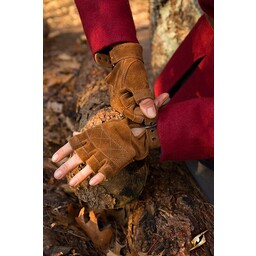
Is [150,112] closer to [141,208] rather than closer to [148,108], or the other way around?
[148,108]

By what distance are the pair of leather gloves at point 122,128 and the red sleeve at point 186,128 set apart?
0.05m

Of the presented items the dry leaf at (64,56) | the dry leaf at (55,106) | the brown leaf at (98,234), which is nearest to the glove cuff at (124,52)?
the brown leaf at (98,234)

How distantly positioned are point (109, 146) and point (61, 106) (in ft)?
4.68

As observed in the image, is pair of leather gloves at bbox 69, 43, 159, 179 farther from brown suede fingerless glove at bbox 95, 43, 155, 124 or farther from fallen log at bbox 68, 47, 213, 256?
fallen log at bbox 68, 47, 213, 256

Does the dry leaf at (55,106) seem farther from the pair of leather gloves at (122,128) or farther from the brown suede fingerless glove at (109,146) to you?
the brown suede fingerless glove at (109,146)

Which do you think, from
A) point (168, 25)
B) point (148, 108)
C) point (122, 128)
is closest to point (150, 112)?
point (148, 108)

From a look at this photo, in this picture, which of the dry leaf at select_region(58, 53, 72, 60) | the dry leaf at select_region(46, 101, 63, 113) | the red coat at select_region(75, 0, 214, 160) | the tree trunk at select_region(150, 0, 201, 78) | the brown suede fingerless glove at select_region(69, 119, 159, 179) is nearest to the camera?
the brown suede fingerless glove at select_region(69, 119, 159, 179)

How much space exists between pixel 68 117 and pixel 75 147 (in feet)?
4.15

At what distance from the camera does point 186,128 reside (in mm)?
1752

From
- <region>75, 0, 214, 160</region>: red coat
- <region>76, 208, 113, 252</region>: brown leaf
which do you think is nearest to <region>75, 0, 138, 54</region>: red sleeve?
<region>75, 0, 214, 160</region>: red coat

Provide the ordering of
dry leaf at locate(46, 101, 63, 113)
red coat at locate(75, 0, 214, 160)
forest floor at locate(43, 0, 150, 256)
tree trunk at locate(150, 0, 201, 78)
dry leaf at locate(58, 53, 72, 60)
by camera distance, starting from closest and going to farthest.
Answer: red coat at locate(75, 0, 214, 160) → forest floor at locate(43, 0, 150, 256) → tree trunk at locate(150, 0, 201, 78) → dry leaf at locate(46, 101, 63, 113) → dry leaf at locate(58, 53, 72, 60)

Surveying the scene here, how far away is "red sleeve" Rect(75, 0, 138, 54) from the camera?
72.6 inches

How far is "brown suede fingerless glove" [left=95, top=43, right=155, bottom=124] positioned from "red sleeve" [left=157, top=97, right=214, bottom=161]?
0.27ft

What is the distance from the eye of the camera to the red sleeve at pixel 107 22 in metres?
1.84
